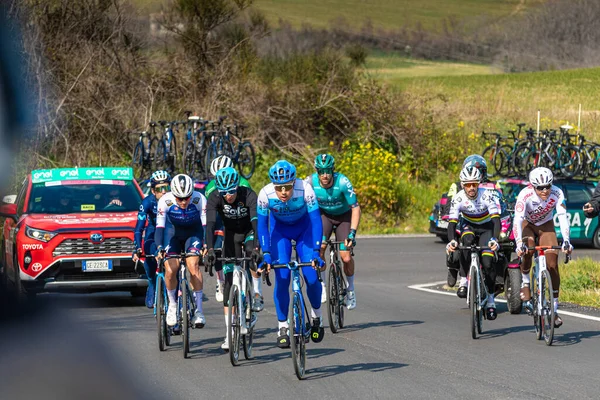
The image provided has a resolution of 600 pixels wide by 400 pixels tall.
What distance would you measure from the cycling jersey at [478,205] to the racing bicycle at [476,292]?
471 mm

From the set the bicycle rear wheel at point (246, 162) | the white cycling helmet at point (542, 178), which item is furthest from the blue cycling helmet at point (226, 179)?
the bicycle rear wheel at point (246, 162)

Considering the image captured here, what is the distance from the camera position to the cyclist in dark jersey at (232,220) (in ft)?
33.9

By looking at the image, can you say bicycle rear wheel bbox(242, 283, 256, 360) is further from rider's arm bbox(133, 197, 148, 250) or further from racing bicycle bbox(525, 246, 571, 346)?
racing bicycle bbox(525, 246, 571, 346)

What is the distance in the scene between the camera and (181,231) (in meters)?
11.4

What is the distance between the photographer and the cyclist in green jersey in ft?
43.1

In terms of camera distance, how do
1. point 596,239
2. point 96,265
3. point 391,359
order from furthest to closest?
point 596,239, point 96,265, point 391,359

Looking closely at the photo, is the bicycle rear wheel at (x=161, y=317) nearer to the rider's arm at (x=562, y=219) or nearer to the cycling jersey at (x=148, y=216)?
the cycling jersey at (x=148, y=216)

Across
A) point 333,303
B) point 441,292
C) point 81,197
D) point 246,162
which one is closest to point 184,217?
point 333,303

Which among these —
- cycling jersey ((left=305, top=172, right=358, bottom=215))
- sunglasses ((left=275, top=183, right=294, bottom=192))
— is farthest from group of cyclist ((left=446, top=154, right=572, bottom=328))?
sunglasses ((left=275, top=183, right=294, bottom=192))

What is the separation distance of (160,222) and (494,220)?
12.1 ft

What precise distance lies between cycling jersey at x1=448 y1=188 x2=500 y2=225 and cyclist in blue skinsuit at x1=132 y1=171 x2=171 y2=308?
10.7 ft

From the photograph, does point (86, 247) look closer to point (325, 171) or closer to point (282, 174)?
point (325, 171)

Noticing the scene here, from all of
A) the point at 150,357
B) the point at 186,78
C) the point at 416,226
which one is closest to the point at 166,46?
the point at 186,78

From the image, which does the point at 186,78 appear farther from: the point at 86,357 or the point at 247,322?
the point at 86,357
